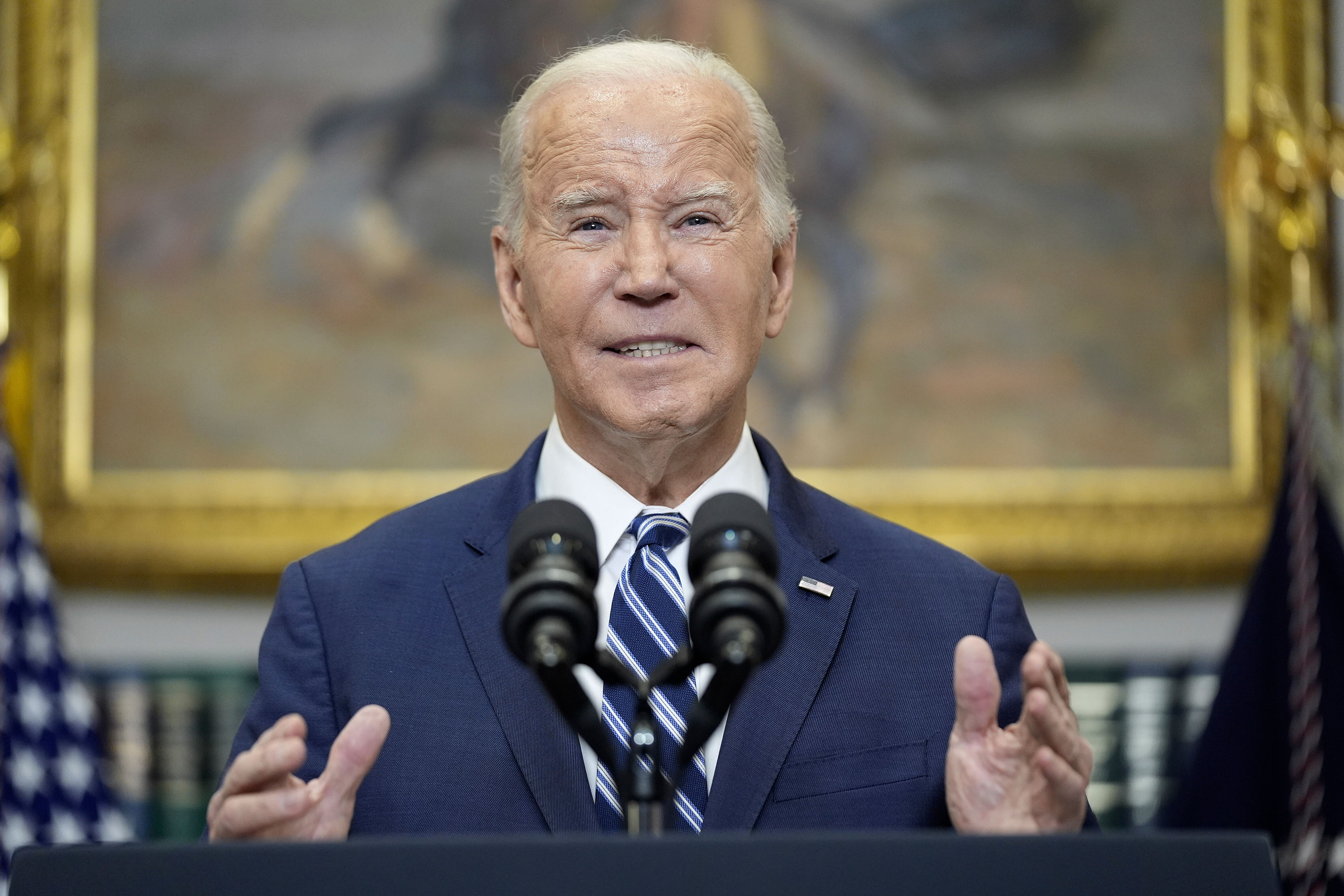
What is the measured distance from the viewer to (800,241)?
468cm

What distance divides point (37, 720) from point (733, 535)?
341 centimetres

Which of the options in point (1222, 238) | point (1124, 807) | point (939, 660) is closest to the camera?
point (939, 660)

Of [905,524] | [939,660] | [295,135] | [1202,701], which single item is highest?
[295,135]

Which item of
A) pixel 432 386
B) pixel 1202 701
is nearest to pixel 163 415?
pixel 432 386

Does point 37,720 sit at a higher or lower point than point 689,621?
lower

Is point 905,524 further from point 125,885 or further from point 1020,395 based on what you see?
point 125,885

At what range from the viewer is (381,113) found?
4715 mm

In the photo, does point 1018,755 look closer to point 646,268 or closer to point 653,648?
point 653,648

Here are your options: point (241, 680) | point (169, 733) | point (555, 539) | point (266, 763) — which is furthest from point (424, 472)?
point (555, 539)

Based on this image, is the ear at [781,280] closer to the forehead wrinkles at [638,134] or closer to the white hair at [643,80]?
the white hair at [643,80]

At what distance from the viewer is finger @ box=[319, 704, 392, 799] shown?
1.77 metres

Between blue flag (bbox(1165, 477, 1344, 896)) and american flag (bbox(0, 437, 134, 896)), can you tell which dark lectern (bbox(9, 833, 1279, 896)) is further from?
american flag (bbox(0, 437, 134, 896))

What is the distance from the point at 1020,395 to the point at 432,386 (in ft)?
6.46

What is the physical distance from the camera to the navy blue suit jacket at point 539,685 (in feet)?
6.96
